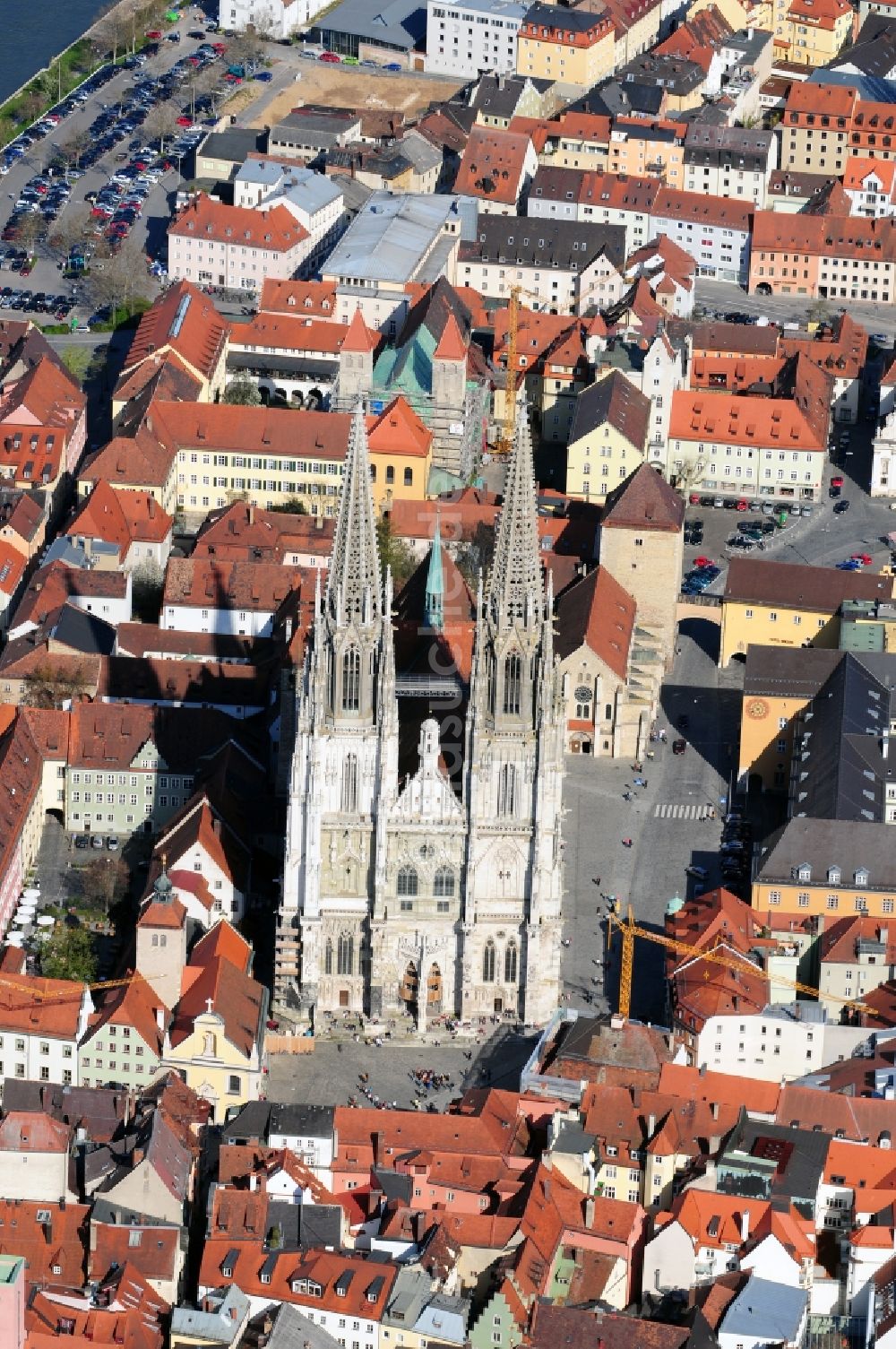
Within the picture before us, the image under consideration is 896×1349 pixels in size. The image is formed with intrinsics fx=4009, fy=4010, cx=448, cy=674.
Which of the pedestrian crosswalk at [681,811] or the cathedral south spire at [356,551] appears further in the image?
the pedestrian crosswalk at [681,811]

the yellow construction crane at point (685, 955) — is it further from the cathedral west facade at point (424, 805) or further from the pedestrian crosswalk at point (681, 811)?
the pedestrian crosswalk at point (681, 811)

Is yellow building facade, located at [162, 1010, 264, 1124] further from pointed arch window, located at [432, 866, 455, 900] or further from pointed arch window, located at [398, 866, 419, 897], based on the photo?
pointed arch window, located at [432, 866, 455, 900]

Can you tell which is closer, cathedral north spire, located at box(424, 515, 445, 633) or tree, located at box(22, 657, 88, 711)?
cathedral north spire, located at box(424, 515, 445, 633)

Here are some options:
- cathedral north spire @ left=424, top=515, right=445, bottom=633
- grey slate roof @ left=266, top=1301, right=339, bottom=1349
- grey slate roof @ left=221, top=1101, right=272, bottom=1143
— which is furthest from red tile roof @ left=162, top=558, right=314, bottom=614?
grey slate roof @ left=266, top=1301, right=339, bottom=1349

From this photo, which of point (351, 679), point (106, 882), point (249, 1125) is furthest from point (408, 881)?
point (106, 882)

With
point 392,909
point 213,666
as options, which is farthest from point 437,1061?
point 213,666

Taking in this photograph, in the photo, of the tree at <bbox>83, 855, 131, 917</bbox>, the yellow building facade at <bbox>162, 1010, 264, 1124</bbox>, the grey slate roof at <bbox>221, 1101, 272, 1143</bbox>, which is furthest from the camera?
the tree at <bbox>83, 855, 131, 917</bbox>

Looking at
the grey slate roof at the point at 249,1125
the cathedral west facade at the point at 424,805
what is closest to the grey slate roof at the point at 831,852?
the cathedral west facade at the point at 424,805
